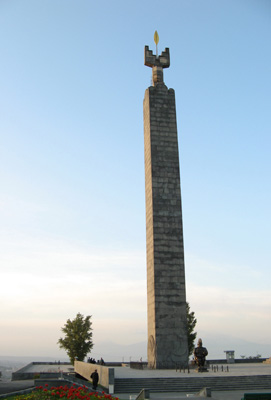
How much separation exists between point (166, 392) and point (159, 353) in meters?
10.1

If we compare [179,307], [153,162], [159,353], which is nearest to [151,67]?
[153,162]

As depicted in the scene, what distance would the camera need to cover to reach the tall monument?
3319 centimetres

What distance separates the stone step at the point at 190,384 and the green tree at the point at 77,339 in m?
21.0

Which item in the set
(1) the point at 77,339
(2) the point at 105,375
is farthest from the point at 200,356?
(1) the point at 77,339

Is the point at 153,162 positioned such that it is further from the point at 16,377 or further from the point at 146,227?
the point at 16,377

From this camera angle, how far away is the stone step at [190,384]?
2323 centimetres

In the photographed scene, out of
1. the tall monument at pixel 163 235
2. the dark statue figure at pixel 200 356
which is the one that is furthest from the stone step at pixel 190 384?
the tall monument at pixel 163 235

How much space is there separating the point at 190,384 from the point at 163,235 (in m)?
13.7

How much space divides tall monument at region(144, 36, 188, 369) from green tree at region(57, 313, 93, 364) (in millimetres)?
11679

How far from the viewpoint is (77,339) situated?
144ft

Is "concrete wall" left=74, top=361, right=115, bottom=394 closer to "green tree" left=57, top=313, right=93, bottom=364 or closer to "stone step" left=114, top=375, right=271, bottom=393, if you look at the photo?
"stone step" left=114, top=375, right=271, bottom=393

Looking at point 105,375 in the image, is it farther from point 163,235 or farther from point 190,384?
point 163,235

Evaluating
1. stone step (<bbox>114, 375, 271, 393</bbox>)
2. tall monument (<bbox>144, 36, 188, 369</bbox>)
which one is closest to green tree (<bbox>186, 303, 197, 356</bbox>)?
tall monument (<bbox>144, 36, 188, 369</bbox>)

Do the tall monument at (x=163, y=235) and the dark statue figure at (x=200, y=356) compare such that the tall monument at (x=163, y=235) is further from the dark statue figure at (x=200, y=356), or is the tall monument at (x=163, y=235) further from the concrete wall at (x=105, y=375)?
the concrete wall at (x=105, y=375)
